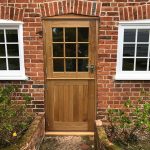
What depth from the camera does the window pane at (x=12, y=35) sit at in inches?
201

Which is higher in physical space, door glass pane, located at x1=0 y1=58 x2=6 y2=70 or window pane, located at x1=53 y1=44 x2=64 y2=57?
window pane, located at x1=53 y1=44 x2=64 y2=57

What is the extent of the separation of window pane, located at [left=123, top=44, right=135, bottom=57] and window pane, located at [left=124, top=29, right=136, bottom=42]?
12cm

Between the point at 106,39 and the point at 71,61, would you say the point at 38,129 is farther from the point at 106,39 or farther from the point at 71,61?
the point at 106,39

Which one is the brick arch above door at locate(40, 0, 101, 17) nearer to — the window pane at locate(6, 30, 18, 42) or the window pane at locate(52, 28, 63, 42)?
the window pane at locate(52, 28, 63, 42)

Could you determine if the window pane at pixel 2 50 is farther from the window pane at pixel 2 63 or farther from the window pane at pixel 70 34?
the window pane at pixel 70 34

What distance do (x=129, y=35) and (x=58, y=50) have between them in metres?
1.46

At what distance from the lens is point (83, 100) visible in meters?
5.40

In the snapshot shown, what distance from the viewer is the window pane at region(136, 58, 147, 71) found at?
5219 millimetres

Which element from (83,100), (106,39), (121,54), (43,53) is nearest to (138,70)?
(121,54)

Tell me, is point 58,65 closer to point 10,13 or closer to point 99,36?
point 99,36

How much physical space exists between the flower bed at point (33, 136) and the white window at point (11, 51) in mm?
956

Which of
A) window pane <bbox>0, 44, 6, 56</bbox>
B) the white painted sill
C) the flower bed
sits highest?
window pane <bbox>0, 44, 6, 56</bbox>

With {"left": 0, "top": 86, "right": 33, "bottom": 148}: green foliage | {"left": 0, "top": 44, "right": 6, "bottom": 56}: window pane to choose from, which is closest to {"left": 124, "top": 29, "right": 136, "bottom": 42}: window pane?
{"left": 0, "top": 86, "right": 33, "bottom": 148}: green foliage

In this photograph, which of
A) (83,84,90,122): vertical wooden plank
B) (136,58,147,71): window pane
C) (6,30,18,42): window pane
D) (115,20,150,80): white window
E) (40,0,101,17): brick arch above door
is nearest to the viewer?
(40,0,101,17): brick arch above door
